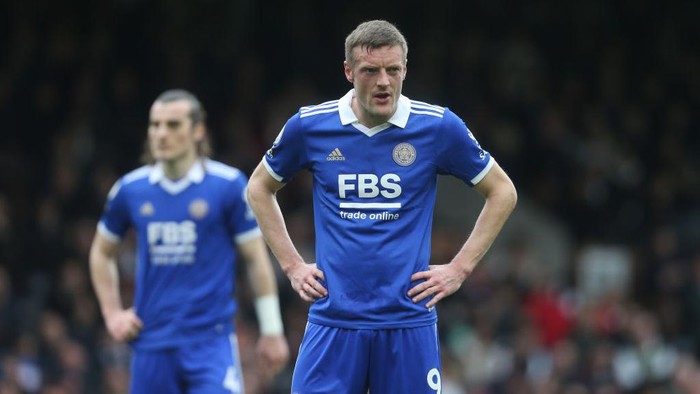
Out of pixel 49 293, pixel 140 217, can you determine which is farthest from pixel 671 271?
pixel 140 217

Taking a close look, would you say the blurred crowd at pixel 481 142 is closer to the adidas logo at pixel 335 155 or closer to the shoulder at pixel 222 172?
the shoulder at pixel 222 172

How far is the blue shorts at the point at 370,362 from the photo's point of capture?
260 inches

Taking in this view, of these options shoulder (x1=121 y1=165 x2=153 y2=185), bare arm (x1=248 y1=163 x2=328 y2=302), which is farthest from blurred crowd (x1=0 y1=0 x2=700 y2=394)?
bare arm (x1=248 y1=163 x2=328 y2=302)

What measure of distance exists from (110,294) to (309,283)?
8.04ft

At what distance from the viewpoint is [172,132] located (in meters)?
8.81

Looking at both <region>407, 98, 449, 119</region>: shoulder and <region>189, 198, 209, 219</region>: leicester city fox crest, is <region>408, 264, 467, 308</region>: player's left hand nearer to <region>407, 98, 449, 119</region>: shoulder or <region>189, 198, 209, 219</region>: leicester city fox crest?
<region>407, 98, 449, 119</region>: shoulder

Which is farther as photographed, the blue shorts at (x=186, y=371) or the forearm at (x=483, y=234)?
the blue shorts at (x=186, y=371)

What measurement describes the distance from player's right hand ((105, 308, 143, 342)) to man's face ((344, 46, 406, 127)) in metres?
2.58

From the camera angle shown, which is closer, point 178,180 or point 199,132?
point 178,180

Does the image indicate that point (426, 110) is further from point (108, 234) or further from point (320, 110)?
point (108, 234)

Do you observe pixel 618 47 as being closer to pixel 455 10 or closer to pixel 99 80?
pixel 455 10

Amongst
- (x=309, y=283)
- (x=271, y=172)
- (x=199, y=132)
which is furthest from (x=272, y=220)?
(x=199, y=132)

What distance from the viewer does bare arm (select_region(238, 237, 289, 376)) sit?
8.60 meters

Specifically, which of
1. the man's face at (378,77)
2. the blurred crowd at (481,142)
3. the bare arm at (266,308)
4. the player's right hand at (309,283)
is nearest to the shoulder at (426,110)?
the man's face at (378,77)
